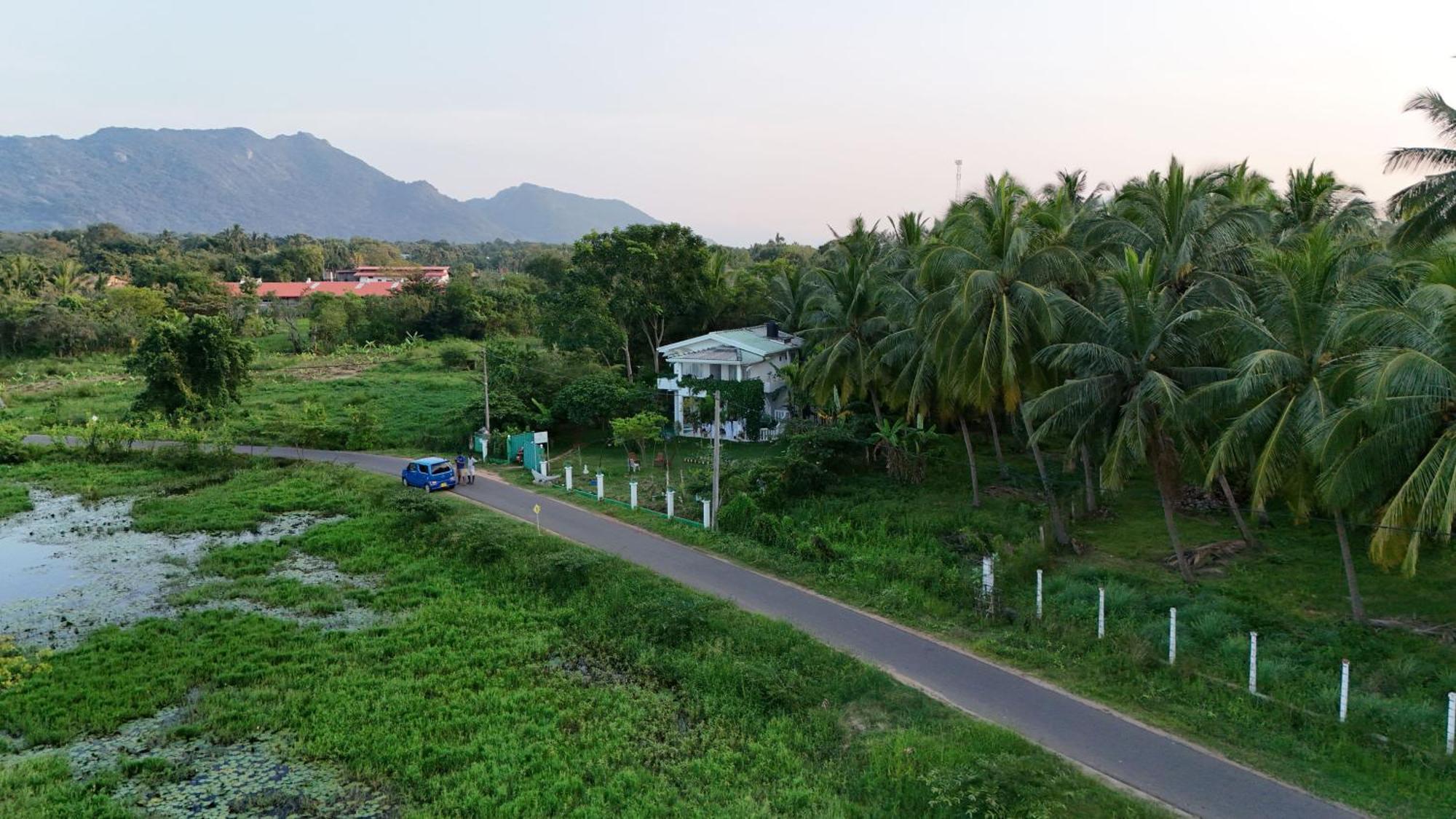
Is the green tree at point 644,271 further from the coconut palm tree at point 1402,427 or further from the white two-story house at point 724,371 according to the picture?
the coconut palm tree at point 1402,427

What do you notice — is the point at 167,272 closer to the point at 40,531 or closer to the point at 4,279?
the point at 4,279

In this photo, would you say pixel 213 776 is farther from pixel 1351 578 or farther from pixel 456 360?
pixel 456 360

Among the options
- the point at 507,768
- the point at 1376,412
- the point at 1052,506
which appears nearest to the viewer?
the point at 507,768

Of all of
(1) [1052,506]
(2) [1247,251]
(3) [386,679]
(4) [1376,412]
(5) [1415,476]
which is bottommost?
(3) [386,679]

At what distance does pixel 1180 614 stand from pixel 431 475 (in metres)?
21.5

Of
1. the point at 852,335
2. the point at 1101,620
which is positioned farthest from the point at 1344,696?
the point at 852,335

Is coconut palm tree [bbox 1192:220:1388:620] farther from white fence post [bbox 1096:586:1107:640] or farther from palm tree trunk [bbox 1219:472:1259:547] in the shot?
white fence post [bbox 1096:586:1107:640]

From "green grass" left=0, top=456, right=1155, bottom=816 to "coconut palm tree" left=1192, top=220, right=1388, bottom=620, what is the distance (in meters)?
7.63

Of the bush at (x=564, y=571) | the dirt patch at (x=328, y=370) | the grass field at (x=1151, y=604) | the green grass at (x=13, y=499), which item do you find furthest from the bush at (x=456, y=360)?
the bush at (x=564, y=571)

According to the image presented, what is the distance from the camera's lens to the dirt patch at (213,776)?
1062 cm

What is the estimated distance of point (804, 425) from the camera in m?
30.9

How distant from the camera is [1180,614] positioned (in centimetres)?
1520

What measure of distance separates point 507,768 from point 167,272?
8916 cm

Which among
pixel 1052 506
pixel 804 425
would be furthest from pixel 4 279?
pixel 1052 506
